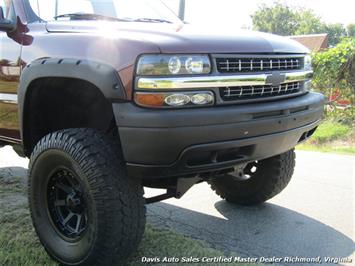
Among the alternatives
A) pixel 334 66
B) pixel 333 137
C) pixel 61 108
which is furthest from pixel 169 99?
pixel 334 66

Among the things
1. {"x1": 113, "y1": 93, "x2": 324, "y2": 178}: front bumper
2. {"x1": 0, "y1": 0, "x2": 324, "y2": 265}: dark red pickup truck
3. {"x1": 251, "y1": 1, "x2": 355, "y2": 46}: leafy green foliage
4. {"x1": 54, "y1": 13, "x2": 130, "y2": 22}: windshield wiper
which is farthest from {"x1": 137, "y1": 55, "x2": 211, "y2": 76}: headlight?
{"x1": 251, "y1": 1, "x2": 355, "y2": 46}: leafy green foliage

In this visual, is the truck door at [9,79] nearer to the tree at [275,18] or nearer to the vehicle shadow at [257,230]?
the vehicle shadow at [257,230]

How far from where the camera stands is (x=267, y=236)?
3.71 m

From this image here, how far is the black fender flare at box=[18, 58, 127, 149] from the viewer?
2.68m

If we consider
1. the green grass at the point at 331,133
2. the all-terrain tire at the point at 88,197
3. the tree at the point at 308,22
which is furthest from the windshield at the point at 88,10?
the tree at the point at 308,22

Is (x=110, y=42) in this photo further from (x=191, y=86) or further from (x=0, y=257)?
(x=0, y=257)

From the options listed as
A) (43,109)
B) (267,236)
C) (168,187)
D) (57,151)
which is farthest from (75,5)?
(267,236)

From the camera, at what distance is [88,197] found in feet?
9.41

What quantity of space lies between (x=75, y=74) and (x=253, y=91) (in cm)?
110

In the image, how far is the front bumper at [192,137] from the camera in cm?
259

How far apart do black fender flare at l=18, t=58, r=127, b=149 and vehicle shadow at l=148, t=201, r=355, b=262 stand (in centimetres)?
146

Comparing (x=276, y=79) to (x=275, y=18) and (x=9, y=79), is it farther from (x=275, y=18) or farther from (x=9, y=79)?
(x=275, y=18)

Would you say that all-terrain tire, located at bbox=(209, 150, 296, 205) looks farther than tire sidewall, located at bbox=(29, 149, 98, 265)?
Yes

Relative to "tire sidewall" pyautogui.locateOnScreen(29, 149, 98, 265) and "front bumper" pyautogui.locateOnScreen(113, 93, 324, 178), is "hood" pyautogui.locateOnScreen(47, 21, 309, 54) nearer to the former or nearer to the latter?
"front bumper" pyautogui.locateOnScreen(113, 93, 324, 178)
